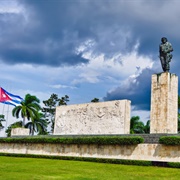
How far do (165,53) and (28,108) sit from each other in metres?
18.4

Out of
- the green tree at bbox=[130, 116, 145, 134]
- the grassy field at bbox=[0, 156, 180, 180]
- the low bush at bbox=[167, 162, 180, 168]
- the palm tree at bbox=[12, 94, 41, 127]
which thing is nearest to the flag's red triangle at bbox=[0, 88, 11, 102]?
the palm tree at bbox=[12, 94, 41, 127]

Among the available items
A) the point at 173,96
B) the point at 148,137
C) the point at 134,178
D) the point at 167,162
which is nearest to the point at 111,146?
the point at 148,137

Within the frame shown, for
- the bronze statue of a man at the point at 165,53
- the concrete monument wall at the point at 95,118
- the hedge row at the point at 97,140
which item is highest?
the bronze statue of a man at the point at 165,53

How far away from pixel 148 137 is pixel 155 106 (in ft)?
8.77

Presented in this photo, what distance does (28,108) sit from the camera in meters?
31.4

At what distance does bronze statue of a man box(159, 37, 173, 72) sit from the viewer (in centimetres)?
1642

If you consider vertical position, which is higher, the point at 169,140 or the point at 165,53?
the point at 165,53

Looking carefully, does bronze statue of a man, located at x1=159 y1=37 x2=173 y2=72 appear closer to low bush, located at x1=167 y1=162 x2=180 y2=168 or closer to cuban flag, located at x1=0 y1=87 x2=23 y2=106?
low bush, located at x1=167 y1=162 x2=180 y2=168

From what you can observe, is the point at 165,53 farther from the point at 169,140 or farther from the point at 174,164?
the point at 174,164

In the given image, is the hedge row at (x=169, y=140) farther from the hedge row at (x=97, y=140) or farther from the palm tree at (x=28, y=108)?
the palm tree at (x=28, y=108)

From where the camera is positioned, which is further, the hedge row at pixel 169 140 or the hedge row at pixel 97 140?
the hedge row at pixel 97 140

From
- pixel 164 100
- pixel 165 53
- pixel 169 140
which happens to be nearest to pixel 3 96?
pixel 165 53

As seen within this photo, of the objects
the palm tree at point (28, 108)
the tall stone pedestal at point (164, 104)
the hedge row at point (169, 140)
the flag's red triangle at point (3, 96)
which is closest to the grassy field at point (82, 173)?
the hedge row at point (169, 140)

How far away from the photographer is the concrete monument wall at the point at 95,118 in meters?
18.4
